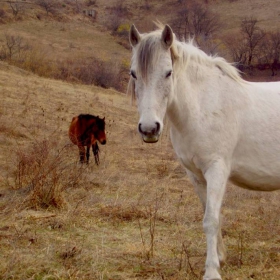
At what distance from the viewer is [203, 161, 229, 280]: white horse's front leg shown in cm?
349

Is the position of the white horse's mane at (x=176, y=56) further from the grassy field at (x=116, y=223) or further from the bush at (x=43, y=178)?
the bush at (x=43, y=178)

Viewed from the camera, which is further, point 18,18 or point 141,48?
point 18,18

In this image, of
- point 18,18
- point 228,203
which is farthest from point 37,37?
point 228,203

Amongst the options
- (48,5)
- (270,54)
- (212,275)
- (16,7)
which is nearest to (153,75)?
(212,275)

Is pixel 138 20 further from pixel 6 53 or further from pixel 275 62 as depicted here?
pixel 6 53

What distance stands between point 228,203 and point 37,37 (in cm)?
3624

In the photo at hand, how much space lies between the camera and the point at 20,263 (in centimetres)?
350

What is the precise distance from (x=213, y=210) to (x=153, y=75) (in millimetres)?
1198

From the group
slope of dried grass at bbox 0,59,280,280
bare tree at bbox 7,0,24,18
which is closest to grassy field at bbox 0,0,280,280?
slope of dried grass at bbox 0,59,280,280

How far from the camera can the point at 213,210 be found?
3.58 meters

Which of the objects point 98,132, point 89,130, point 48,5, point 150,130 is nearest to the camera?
point 150,130

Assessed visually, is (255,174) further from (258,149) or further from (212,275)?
(212,275)

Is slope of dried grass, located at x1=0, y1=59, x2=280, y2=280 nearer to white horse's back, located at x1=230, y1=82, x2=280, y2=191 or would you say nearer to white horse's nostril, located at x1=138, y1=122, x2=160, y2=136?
white horse's back, located at x1=230, y1=82, x2=280, y2=191

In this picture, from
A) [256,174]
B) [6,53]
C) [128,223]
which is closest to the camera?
[256,174]
